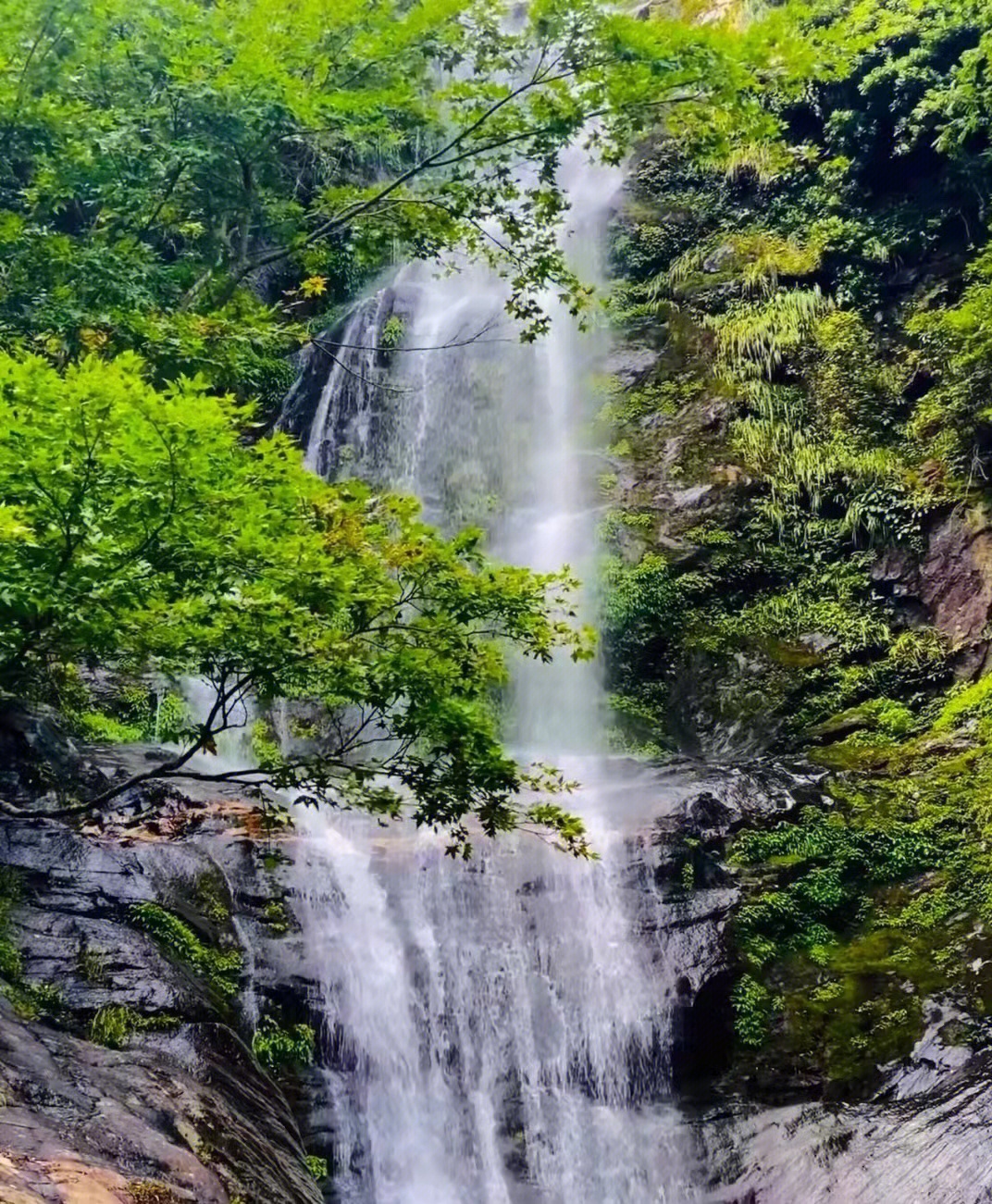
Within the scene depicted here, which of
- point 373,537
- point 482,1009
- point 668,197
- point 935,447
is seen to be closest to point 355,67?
point 373,537

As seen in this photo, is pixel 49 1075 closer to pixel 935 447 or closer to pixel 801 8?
pixel 801 8

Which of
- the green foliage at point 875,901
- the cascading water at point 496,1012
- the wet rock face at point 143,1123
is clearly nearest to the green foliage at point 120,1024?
the wet rock face at point 143,1123

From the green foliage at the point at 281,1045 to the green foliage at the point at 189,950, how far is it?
1.28 ft

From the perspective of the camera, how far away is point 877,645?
42.1 ft

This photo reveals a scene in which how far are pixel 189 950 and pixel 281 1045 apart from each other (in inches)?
42.7

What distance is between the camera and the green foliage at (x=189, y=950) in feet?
25.4

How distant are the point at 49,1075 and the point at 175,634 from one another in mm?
2314

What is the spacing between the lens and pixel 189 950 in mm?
7930

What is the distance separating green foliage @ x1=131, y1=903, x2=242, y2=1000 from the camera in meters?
7.75

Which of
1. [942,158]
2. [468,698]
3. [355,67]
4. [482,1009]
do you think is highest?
[942,158]

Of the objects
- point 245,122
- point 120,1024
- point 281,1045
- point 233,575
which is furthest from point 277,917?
point 245,122

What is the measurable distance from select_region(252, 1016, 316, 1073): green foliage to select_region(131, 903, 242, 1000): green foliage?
1.28ft

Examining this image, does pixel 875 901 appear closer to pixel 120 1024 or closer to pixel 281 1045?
pixel 281 1045

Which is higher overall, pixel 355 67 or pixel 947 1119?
pixel 355 67
